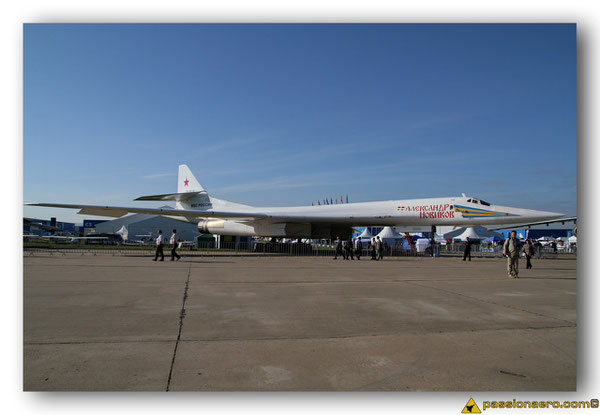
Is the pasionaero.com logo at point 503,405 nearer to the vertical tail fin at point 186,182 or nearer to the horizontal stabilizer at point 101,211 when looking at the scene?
the horizontal stabilizer at point 101,211

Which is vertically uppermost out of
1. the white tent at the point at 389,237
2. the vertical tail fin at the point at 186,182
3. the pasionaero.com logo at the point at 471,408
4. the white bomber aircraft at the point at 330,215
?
the vertical tail fin at the point at 186,182

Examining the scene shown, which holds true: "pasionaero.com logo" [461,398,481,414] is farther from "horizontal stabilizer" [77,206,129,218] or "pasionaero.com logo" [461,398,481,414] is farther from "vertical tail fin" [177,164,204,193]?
"vertical tail fin" [177,164,204,193]

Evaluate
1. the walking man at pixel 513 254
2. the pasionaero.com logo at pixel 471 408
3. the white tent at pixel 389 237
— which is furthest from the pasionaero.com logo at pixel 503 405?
the white tent at pixel 389 237

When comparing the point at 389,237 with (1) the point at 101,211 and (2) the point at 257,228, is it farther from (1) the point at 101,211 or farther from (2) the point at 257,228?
(1) the point at 101,211

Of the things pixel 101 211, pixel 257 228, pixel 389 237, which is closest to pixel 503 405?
pixel 101 211

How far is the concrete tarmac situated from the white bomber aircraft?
1299 centimetres

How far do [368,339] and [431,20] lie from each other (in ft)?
10.7

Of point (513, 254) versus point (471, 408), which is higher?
point (513, 254)

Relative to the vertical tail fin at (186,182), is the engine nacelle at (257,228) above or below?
below

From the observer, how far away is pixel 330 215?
2253 centimetres

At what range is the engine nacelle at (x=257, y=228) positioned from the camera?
76.0 feet

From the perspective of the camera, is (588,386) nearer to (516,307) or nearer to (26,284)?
(516,307)

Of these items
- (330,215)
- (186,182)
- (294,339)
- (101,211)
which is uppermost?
(186,182)

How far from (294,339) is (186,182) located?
91.7ft
